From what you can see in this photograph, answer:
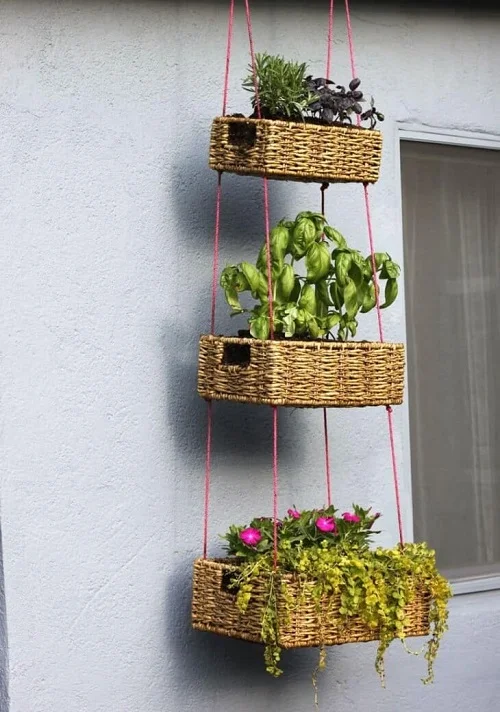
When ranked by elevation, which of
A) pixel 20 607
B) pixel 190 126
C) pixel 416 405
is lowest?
pixel 20 607

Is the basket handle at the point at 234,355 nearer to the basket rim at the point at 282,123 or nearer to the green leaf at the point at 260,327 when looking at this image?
the green leaf at the point at 260,327

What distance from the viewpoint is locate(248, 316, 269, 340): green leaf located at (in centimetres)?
329

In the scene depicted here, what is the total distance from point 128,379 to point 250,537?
0.59 m

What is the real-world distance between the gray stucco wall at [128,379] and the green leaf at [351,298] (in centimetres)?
46

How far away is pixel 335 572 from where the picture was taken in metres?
3.16

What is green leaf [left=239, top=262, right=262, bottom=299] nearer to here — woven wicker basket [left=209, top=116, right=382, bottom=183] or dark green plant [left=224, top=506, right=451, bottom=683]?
woven wicker basket [left=209, top=116, right=382, bottom=183]

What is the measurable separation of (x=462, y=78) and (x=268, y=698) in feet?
7.04

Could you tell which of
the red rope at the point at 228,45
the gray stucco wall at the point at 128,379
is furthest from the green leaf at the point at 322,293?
the red rope at the point at 228,45

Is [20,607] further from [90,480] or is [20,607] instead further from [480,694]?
[480,694]

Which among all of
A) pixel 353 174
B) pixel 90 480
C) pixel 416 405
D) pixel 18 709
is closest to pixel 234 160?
pixel 353 174

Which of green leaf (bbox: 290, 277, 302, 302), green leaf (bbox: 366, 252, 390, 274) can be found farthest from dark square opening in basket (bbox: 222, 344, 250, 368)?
green leaf (bbox: 366, 252, 390, 274)

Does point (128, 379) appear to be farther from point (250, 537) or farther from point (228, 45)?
point (228, 45)

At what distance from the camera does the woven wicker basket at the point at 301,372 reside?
3168 millimetres

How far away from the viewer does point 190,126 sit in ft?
12.1
